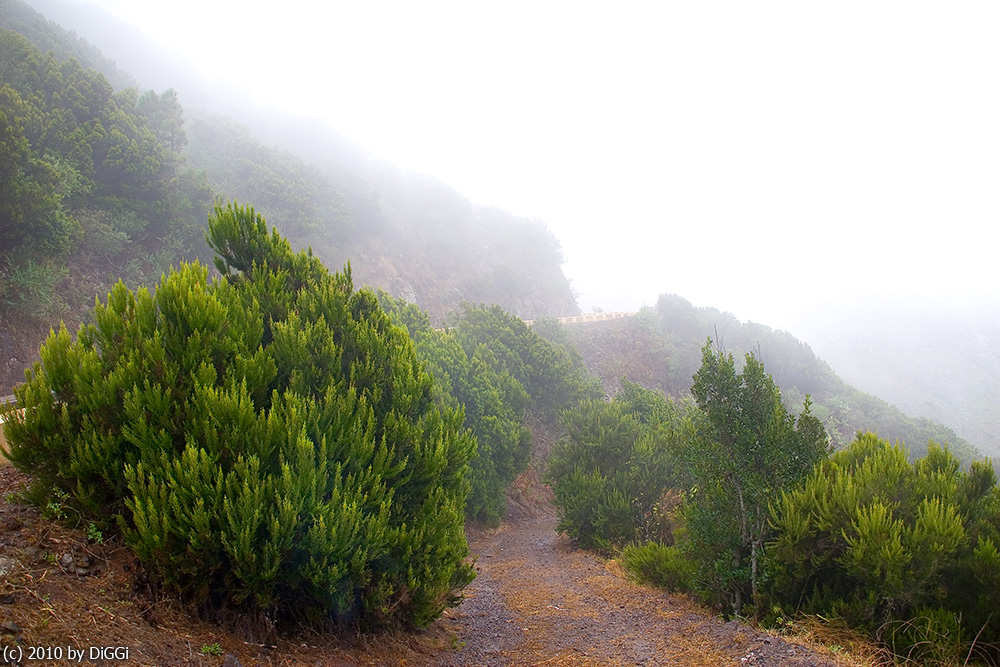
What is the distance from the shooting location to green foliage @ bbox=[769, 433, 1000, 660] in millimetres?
5648

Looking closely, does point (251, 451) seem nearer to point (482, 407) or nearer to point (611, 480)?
point (611, 480)

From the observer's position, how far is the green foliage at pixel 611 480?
13836mm

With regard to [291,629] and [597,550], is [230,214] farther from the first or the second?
[597,550]

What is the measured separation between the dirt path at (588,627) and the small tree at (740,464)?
79cm

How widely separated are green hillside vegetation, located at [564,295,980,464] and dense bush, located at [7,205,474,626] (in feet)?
100

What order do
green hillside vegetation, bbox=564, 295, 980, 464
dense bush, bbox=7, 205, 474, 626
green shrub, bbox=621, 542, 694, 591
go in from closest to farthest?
dense bush, bbox=7, 205, 474, 626
green shrub, bbox=621, 542, 694, 591
green hillside vegetation, bbox=564, 295, 980, 464

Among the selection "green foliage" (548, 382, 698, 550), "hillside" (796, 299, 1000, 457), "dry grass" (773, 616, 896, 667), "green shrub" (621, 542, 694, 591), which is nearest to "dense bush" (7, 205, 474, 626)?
"dry grass" (773, 616, 896, 667)

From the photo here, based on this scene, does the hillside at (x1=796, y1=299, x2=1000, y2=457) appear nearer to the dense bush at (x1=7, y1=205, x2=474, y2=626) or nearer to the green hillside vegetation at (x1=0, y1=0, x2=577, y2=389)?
the green hillside vegetation at (x1=0, y1=0, x2=577, y2=389)

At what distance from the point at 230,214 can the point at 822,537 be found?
9.37 m

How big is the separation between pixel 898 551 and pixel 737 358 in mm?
37793

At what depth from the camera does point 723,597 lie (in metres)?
7.79

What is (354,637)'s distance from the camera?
226 inches

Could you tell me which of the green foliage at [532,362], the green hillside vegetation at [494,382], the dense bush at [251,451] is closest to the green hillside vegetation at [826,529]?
the dense bush at [251,451]

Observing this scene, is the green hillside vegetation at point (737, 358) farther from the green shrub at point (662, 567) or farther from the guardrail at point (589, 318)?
the green shrub at point (662, 567)
